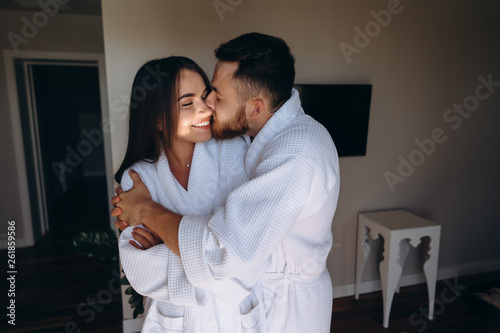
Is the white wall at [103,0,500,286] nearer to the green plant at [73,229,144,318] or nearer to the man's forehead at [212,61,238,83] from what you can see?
the green plant at [73,229,144,318]

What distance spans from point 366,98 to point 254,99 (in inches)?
60.8

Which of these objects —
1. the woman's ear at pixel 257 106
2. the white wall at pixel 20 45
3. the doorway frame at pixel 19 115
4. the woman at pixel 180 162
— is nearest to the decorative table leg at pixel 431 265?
the woman at pixel 180 162

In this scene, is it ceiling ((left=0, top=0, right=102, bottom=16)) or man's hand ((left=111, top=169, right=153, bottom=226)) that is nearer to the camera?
man's hand ((left=111, top=169, right=153, bottom=226))

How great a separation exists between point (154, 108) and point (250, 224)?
0.57 meters

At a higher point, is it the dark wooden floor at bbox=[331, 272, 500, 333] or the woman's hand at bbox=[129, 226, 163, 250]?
the woman's hand at bbox=[129, 226, 163, 250]

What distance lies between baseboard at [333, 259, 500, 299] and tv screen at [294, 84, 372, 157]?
1.02 meters

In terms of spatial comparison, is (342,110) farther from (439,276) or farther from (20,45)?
(20,45)

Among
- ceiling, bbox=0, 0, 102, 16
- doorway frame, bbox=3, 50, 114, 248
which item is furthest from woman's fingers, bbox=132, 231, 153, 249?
ceiling, bbox=0, 0, 102, 16

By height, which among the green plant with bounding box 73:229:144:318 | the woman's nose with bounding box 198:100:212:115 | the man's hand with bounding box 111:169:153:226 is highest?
the woman's nose with bounding box 198:100:212:115

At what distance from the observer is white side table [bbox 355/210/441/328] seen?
2164mm

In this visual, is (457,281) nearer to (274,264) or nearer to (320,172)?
(274,264)

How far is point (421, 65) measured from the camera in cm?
240

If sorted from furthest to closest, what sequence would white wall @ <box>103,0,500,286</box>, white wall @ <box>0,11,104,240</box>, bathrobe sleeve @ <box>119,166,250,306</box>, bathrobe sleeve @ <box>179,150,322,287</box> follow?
white wall @ <box>0,11,104,240</box>
white wall @ <box>103,0,500,286</box>
bathrobe sleeve @ <box>119,166,250,306</box>
bathrobe sleeve @ <box>179,150,322,287</box>

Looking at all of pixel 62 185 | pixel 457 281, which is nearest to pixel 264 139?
pixel 457 281
